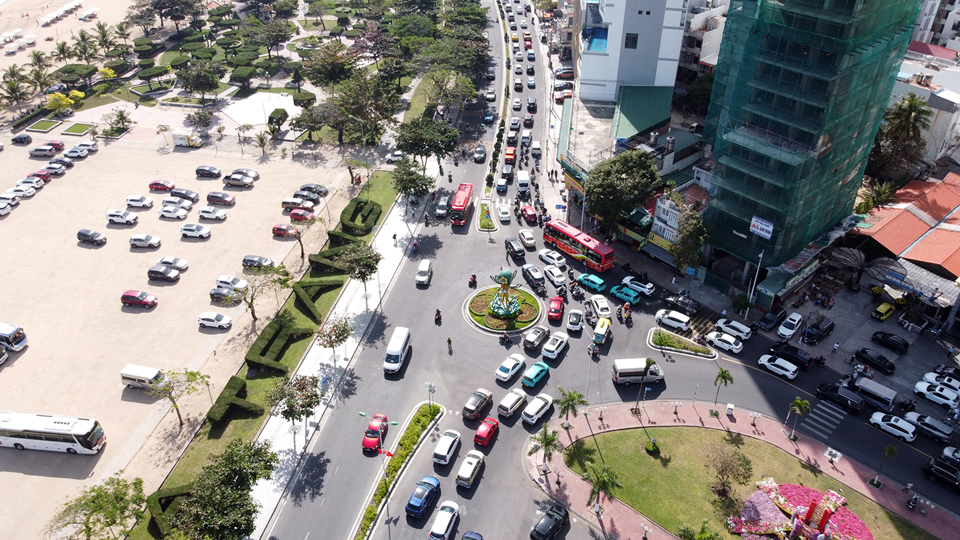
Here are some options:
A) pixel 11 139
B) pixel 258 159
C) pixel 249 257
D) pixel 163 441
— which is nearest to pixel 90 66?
pixel 11 139

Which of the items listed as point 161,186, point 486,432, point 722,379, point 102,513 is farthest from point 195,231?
point 722,379

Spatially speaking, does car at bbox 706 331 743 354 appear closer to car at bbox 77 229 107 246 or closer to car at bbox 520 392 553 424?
car at bbox 520 392 553 424

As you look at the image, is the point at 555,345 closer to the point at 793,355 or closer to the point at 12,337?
the point at 793,355

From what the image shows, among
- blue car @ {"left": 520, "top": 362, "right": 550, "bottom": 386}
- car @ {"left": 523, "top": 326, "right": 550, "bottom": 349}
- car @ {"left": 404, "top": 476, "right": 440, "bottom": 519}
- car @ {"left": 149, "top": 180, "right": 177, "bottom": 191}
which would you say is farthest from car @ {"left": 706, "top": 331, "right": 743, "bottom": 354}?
car @ {"left": 149, "top": 180, "right": 177, "bottom": 191}

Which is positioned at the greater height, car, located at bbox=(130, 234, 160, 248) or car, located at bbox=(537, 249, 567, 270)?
car, located at bbox=(537, 249, 567, 270)

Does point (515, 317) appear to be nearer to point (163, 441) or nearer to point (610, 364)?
point (610, 364)

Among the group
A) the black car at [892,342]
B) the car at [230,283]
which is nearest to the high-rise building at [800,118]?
the black car at [892,342]

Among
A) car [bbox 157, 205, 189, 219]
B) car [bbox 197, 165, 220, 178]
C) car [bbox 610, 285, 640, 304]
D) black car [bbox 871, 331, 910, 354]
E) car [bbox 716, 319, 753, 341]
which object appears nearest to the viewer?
black car [bbox 871, 331, 910, 354]
